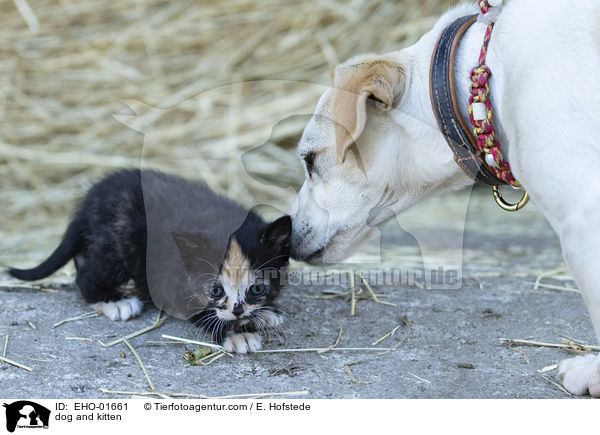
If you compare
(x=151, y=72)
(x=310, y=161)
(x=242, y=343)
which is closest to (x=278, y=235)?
(x=310, y=161)

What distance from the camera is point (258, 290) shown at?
93.0 inches

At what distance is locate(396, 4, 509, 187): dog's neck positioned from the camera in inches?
80.0

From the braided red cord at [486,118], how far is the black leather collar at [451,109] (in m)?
0.05

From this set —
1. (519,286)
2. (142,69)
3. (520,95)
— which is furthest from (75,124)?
(520,95)

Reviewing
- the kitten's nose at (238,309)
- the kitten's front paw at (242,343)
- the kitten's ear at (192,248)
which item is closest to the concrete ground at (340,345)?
the kitten's front paw at (242,343)

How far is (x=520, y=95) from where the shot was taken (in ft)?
6.17

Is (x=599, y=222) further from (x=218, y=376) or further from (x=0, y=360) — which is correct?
(x=0, y=360)

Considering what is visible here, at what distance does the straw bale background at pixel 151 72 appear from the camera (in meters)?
4.30

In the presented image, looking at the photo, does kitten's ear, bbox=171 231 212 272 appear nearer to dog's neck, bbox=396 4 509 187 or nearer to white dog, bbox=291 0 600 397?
white dog, bbox=291 0 600 397

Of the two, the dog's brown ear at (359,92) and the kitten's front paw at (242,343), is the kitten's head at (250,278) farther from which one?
the dog's brown ear at (359,92)

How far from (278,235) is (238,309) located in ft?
0.95

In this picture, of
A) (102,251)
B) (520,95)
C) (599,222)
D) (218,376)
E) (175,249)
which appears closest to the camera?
(599,222)

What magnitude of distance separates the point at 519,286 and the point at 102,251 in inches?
69.2
